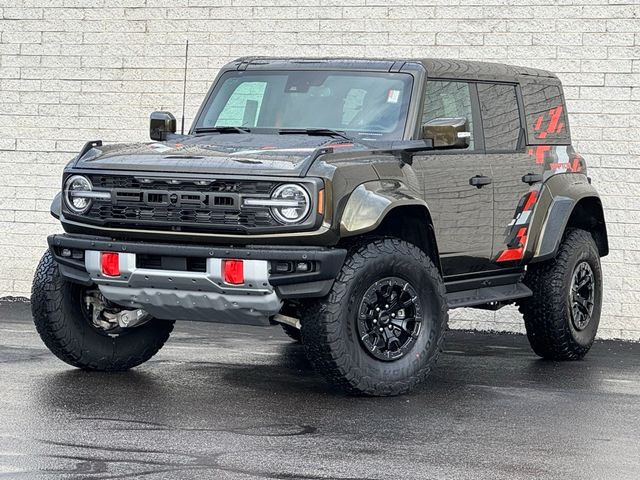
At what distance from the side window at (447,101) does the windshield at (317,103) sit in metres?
0.19

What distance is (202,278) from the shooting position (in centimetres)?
809

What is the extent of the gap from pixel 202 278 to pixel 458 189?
6.64 ft

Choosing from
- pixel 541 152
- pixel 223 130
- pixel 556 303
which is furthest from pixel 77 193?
pixel 556 303

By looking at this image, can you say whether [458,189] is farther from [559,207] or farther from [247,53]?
[247,53]

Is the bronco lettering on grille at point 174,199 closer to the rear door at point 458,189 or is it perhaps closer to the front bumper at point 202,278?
the front bumper at point 202,278

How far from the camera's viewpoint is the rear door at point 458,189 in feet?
29.9

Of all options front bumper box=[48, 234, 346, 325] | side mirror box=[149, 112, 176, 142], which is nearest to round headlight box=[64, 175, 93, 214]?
front bumper box=[48, 234, 346, 325]

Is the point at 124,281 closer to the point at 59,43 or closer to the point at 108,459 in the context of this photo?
the point at 108,459

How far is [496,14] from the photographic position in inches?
501

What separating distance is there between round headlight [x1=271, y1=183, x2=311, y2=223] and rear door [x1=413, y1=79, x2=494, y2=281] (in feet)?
3.81

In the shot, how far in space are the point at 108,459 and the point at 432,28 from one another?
24.2 feet

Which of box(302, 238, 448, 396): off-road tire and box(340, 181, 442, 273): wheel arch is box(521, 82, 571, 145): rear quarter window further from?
box(302, 238, 448, 396): off-road tire

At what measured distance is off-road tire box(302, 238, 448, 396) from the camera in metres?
8.11

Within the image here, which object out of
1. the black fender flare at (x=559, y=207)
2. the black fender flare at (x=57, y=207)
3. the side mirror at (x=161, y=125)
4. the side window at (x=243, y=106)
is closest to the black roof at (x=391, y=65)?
the side window at (x=243, y=106)
